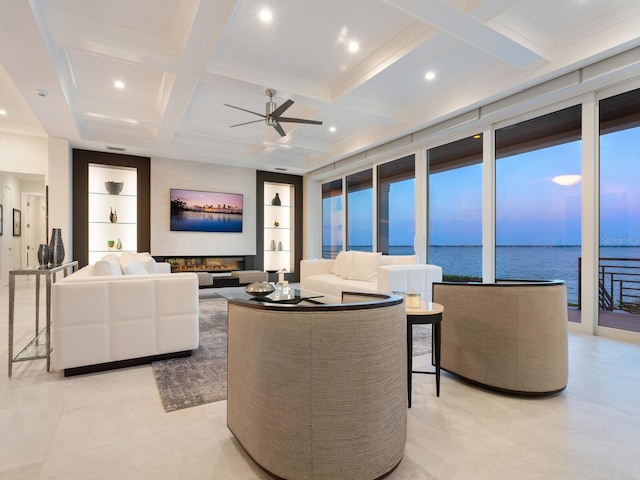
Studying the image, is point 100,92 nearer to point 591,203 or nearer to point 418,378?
point 418,378

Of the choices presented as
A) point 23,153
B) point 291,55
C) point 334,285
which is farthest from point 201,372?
point 23,153

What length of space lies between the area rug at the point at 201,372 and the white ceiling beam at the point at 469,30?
2.88m

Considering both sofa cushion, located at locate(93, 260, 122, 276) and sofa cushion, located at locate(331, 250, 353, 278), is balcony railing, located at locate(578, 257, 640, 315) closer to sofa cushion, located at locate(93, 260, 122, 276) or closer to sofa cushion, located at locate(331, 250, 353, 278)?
sofa cushion, located at locate(331, 250, 353, 278)

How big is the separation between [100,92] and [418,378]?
5426mm

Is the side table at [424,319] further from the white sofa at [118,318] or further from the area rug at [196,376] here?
the white sofa at [118,318]

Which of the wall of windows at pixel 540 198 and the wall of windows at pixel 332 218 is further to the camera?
the wall of windows at pixel 332 218

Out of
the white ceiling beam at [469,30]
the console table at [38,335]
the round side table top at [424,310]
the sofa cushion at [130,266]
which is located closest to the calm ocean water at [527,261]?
the round side table top at [424,310]

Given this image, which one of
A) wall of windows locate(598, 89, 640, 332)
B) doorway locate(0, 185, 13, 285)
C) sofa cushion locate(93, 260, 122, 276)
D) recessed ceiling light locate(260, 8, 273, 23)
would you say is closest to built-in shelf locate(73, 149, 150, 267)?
doorway locate(0, 185, 13, 285)

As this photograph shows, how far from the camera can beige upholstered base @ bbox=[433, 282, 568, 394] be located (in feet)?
7.19

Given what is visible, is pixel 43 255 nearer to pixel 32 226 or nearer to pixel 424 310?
pixel 424 310

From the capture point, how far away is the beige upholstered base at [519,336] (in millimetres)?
2191

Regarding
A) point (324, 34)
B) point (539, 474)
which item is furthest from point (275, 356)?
point (324, 34)

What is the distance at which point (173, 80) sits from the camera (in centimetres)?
420

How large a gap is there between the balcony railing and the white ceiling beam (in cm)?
233
